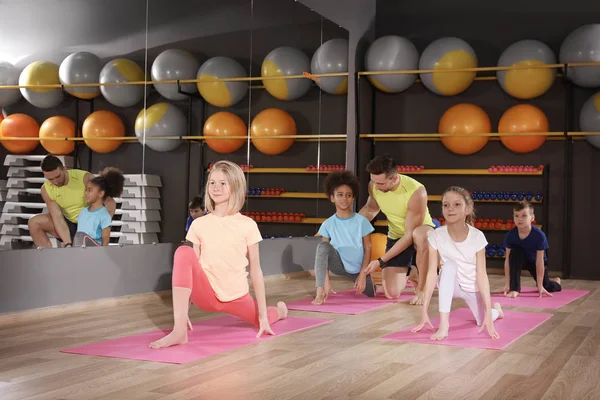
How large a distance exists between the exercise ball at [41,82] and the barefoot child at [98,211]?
531 millimetres

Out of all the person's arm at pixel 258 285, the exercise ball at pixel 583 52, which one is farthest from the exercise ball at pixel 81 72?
the exercise ball at pixel 583 52

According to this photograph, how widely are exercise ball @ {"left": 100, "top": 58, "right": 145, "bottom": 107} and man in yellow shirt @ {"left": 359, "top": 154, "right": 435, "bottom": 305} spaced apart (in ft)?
5.26

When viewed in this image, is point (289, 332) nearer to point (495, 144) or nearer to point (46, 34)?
point (46, 34)

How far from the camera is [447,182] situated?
8.17 metres

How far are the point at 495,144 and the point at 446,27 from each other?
141cm

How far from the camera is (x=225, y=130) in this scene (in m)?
6.00

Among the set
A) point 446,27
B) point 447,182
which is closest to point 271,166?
point 447,182

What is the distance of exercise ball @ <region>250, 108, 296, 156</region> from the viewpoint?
21.6 feet

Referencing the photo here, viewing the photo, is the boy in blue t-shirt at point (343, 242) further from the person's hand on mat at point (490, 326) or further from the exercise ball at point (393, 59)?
the exercise ball at point (393, 59)

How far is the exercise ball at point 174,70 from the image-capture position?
5145mm

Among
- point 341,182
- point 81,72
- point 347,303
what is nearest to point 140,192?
point 81,72

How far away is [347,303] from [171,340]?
2.00 metres

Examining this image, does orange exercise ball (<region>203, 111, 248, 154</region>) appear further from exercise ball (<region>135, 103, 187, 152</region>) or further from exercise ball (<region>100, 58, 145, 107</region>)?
exercise ball (<region>100, 58, 145, 107</region>)

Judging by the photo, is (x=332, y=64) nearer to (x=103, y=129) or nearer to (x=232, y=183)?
(x=103, y=129)
